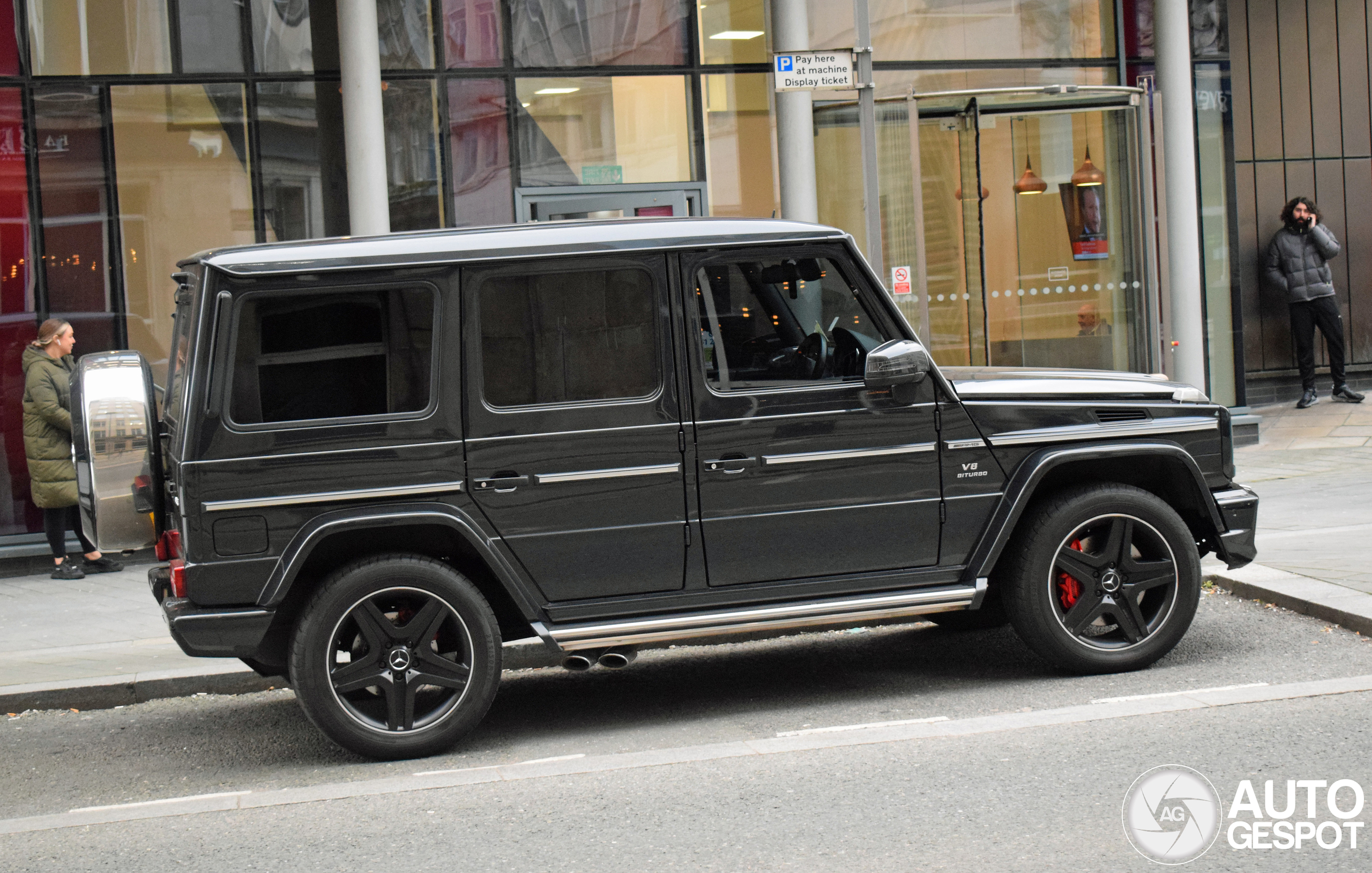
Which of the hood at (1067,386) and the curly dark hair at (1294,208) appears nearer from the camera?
the hood at (1067,386)

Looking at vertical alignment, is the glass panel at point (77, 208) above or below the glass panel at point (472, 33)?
below

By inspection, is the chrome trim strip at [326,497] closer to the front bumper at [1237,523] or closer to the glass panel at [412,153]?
the front bumper at [1237,523]

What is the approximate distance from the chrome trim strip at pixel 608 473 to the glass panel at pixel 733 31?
7.53 metres

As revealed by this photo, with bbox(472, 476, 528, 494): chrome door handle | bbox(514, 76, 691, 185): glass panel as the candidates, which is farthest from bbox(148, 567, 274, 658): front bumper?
bbox(514, 76, 691, 185): glass panel

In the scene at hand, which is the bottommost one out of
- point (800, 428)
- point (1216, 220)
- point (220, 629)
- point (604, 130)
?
point (220, 629)

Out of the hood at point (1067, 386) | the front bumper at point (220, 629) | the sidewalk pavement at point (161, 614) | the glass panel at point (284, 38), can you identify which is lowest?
the sidewalk pavement at point (161, 614)

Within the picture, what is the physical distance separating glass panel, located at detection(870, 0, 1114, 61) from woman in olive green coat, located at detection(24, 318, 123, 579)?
7345mm

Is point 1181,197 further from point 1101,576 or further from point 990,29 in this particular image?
point 1101,576

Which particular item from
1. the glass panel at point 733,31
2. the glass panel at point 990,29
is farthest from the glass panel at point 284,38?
the glass panel at point 990,29

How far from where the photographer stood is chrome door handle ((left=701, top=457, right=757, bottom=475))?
5625mm

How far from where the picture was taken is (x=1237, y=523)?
20.2 ft

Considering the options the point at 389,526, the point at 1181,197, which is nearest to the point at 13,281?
the point at 389,526

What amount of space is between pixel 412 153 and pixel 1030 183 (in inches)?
219

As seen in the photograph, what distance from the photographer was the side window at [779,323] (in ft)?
18.7
